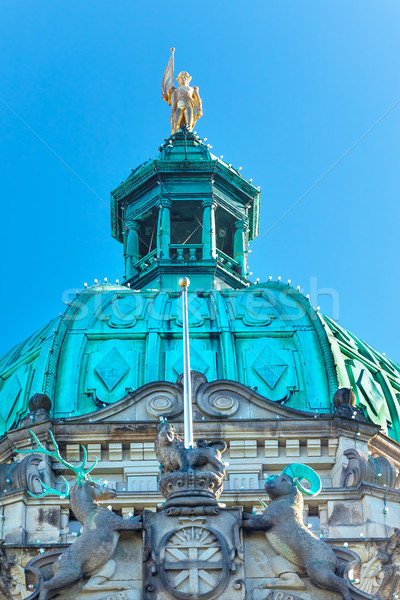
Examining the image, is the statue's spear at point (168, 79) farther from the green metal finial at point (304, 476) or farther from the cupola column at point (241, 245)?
the green metal finial at point (304, 476)

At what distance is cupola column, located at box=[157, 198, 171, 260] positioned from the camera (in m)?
60.2

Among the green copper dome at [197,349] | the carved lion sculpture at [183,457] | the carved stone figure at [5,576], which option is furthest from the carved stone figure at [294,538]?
the green copper dome at [197,349]

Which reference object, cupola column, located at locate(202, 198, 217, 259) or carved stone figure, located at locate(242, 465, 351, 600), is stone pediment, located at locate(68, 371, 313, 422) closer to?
cupola column, located at locate(202, 198, 217, 259)

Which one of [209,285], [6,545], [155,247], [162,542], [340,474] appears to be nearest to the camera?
[162,542]

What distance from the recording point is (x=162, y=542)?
3259 centimetres

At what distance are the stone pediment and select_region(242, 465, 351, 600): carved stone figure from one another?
14.7 metres

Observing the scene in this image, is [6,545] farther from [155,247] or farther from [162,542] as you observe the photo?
[155,247]

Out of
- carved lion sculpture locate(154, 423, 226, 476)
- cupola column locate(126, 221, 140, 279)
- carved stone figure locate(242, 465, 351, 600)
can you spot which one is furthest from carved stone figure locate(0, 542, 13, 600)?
cupola column locate(126, 221, 140, 279)

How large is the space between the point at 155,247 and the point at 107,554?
1254 inches

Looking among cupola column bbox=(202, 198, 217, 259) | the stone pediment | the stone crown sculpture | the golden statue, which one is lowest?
the stone crown sculpture

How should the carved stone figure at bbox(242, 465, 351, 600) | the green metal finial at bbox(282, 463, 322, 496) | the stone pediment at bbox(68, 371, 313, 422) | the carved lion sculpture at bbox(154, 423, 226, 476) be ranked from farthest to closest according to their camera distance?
the stone pediment at bbox(68, 371, 313, 422), the green metal finial at bbox(282, 463, 322, 496), the carved lion sculpture at bbox(154, 423, 226, 476), the carved stone figure at bbox(242, 465, 351, 600)

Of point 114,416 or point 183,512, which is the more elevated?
point 114,416

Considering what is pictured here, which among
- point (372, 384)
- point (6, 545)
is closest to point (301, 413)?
point (372, 384)

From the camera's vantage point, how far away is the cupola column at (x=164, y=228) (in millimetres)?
60250
